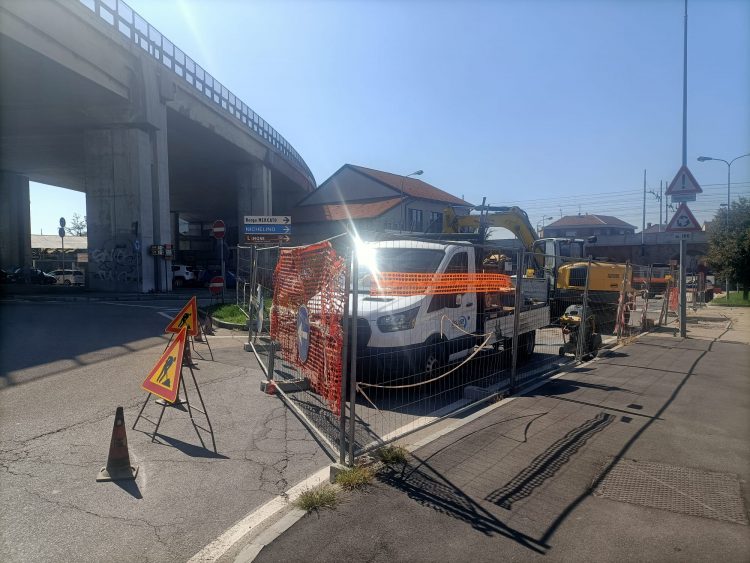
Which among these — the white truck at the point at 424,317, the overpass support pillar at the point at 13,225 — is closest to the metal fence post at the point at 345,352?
the white truck at the point at 424,317

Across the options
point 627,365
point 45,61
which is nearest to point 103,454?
point 627,365

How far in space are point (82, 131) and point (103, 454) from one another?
90.4 feet

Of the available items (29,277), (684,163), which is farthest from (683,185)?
(29,277)

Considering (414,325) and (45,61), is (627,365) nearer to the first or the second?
(414,325)

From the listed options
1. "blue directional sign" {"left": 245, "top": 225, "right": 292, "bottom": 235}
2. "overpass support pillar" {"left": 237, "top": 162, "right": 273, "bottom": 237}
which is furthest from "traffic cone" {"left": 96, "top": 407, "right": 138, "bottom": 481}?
"overpass support pillar" {"left": 237, "top": 162, "right": 273, "bottom": 237}

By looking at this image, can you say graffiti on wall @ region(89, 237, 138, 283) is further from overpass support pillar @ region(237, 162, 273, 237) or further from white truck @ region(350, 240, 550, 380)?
white truck @ region(350, 240, 550, 380)

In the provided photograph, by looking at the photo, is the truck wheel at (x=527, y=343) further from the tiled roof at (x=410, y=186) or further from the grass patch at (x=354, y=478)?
the tiled roof at (x=410, y=186)

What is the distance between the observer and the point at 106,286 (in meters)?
26.1

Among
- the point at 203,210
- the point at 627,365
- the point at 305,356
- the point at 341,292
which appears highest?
the point at 203,210

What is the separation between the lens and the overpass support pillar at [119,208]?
25484mm

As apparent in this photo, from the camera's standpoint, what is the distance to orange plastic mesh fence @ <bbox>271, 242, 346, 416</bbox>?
5176 millimetres

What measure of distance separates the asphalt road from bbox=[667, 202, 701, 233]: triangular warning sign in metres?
11.1

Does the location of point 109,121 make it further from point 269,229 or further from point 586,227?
point 586,227

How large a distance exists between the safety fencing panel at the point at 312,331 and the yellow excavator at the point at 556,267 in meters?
8.05
